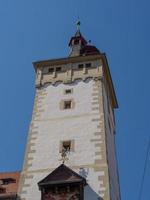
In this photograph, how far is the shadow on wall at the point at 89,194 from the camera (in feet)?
65.3

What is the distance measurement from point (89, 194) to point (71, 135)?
4.24m

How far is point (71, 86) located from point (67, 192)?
8.73 metres

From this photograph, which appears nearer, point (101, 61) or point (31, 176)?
point (31, 176)

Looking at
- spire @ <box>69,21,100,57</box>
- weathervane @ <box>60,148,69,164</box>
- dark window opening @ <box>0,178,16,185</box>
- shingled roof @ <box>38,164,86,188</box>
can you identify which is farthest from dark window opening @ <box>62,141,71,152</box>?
spire @ <box>69,21,100,57</box>

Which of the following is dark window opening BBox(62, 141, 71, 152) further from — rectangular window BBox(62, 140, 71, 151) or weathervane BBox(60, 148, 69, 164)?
weathervane BBox(60, 148, 69, 164)

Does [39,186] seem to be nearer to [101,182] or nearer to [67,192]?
[67,192]

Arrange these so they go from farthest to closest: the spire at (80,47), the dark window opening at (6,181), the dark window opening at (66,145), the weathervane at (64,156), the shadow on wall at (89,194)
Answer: the spire at (80,47) → the dark window opening at (6,181) → the dark window opening at (66,145) → the weathervane at (64,156) → the shadow on wall at (89,194)

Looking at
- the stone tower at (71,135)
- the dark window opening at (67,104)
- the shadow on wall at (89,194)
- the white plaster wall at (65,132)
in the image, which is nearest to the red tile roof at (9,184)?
the stone tower at (71,135)

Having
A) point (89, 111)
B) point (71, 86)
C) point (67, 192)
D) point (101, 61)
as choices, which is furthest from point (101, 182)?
point (101, 61)

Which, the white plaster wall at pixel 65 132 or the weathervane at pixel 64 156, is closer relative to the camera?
the white plaster wall at pixel 65 132

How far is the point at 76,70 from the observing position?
28.6 meters

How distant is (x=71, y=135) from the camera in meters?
23.5

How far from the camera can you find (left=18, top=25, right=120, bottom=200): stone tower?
67.4 ft

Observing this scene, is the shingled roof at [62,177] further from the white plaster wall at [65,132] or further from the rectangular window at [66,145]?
the rectangular window at [66,145]
